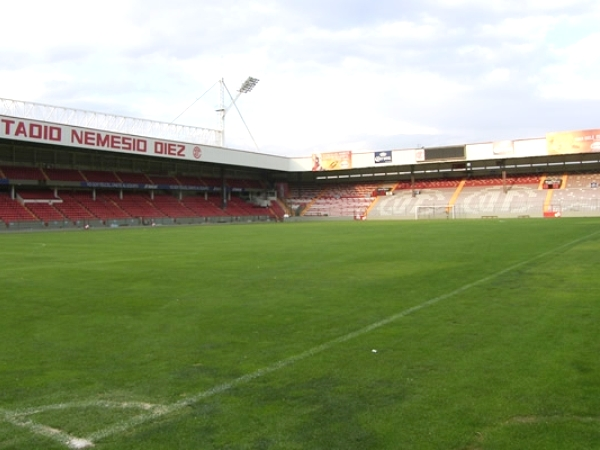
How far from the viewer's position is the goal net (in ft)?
223

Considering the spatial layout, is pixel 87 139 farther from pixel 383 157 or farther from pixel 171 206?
pixel 383 157

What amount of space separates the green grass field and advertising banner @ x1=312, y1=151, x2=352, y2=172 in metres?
65.6

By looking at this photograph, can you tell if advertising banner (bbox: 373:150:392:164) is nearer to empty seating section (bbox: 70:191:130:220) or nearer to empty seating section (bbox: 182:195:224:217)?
empty seating section (bbox: 182:195:224:217)

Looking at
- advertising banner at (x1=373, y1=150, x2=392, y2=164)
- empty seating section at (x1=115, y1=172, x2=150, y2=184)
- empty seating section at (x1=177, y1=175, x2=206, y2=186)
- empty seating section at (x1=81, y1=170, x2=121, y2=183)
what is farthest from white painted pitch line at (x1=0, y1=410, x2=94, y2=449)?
advertising banner at (x1=373, y1=150, x2=392, y2=164)

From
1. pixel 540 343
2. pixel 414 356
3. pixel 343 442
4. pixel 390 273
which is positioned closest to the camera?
Result: pixel 343 442

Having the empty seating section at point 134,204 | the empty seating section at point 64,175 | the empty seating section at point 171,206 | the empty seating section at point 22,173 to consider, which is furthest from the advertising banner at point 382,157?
the empty seating section at point 22,173

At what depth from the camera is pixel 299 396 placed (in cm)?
466

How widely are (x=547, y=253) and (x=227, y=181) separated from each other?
6285 centimetres

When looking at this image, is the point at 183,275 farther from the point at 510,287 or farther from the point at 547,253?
the point at 547,253

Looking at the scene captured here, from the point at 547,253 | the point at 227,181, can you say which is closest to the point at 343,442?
the point at 547,253

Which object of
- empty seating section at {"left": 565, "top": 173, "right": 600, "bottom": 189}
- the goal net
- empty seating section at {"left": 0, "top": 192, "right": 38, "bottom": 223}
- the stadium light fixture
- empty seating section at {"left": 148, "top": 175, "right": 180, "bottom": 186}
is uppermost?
the stadium light fixture

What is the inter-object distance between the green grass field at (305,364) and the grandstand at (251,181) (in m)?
41.9

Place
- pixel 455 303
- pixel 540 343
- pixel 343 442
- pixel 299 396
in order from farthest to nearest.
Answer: pixel 455 303 → pixel 540 343 → pixel 299 396 → pixel 343 442

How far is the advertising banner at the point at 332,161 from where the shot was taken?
76.5 meters
